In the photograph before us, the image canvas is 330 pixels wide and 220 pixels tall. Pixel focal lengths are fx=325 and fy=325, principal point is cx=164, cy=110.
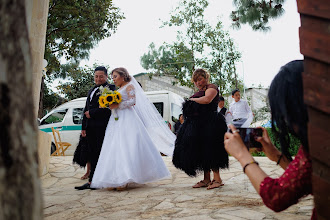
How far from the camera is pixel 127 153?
498cm

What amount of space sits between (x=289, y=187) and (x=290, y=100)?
35cm

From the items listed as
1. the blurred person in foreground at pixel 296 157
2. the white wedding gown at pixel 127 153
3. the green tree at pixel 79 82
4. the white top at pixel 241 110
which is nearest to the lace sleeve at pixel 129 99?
the white wedding gown at pixel 127 153

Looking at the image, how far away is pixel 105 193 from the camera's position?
471cm

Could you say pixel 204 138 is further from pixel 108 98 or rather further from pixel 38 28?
pixel 38 28

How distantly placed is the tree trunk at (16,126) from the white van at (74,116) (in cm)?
1110

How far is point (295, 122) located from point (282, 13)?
5.83m

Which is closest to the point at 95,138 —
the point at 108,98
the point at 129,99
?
the point at 108,98

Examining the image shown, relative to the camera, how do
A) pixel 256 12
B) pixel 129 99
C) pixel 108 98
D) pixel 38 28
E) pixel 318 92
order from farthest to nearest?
1. pixel 256 12
2. pixel 38 28
3. pixel 129 99
4. pixel 108 98
5. pixel 318 92

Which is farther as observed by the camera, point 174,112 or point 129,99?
point 174,112

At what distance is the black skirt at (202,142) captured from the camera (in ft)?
15.5

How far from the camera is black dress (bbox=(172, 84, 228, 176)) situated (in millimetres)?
4723

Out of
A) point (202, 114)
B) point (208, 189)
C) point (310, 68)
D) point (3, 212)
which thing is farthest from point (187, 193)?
point (3, 212)

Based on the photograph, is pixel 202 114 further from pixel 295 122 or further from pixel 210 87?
pixel 295 122

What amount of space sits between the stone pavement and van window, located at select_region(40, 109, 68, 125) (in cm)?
714
